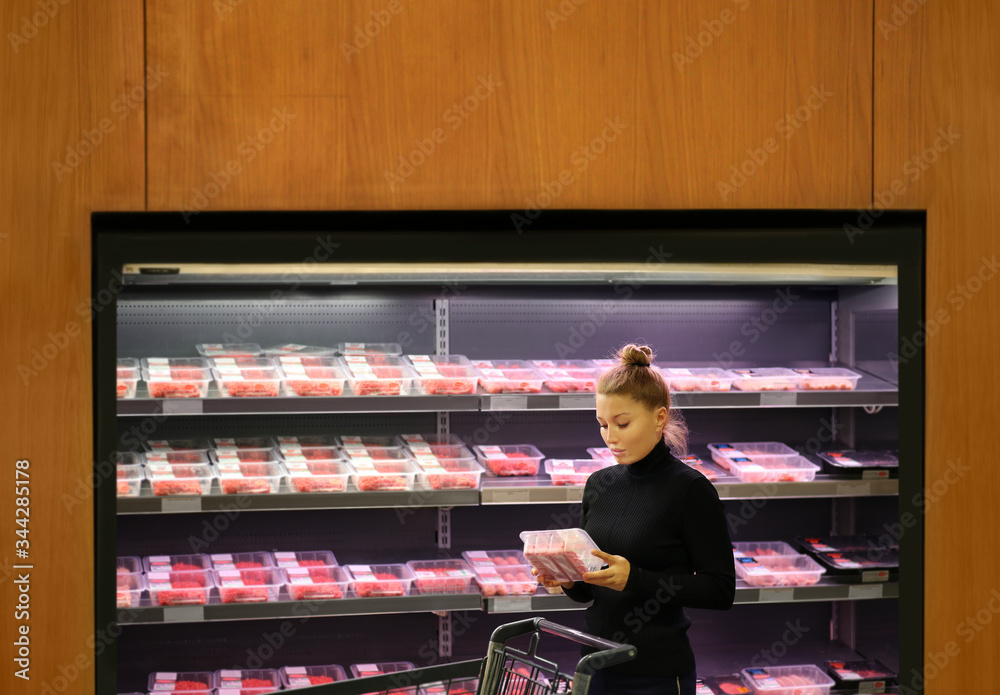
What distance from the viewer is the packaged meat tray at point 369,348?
3603 millimetres

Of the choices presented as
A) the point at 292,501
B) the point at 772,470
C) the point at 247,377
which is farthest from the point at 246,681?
the point at 772,470

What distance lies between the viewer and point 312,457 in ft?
11.4

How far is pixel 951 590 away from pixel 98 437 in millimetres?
2392

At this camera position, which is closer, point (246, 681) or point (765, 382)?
point (246, 681)

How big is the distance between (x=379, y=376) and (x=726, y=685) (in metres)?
1.78

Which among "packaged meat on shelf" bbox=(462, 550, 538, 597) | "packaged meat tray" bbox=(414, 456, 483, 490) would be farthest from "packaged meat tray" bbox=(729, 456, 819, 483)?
"packaged meat tray" bbox=(414, 456, 483, 490)

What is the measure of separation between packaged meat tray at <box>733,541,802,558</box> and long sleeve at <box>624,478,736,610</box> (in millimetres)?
1487

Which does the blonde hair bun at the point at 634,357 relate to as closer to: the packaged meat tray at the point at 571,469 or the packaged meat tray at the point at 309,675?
the packaged meat tray at the point at 571,469

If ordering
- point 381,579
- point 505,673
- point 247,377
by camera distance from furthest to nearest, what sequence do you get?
point 381,579 → point 247,377 → point 505,673

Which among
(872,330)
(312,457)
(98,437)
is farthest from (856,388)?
(98,437)

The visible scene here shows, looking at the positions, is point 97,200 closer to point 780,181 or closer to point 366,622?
point 780,181

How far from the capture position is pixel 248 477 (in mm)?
3252
